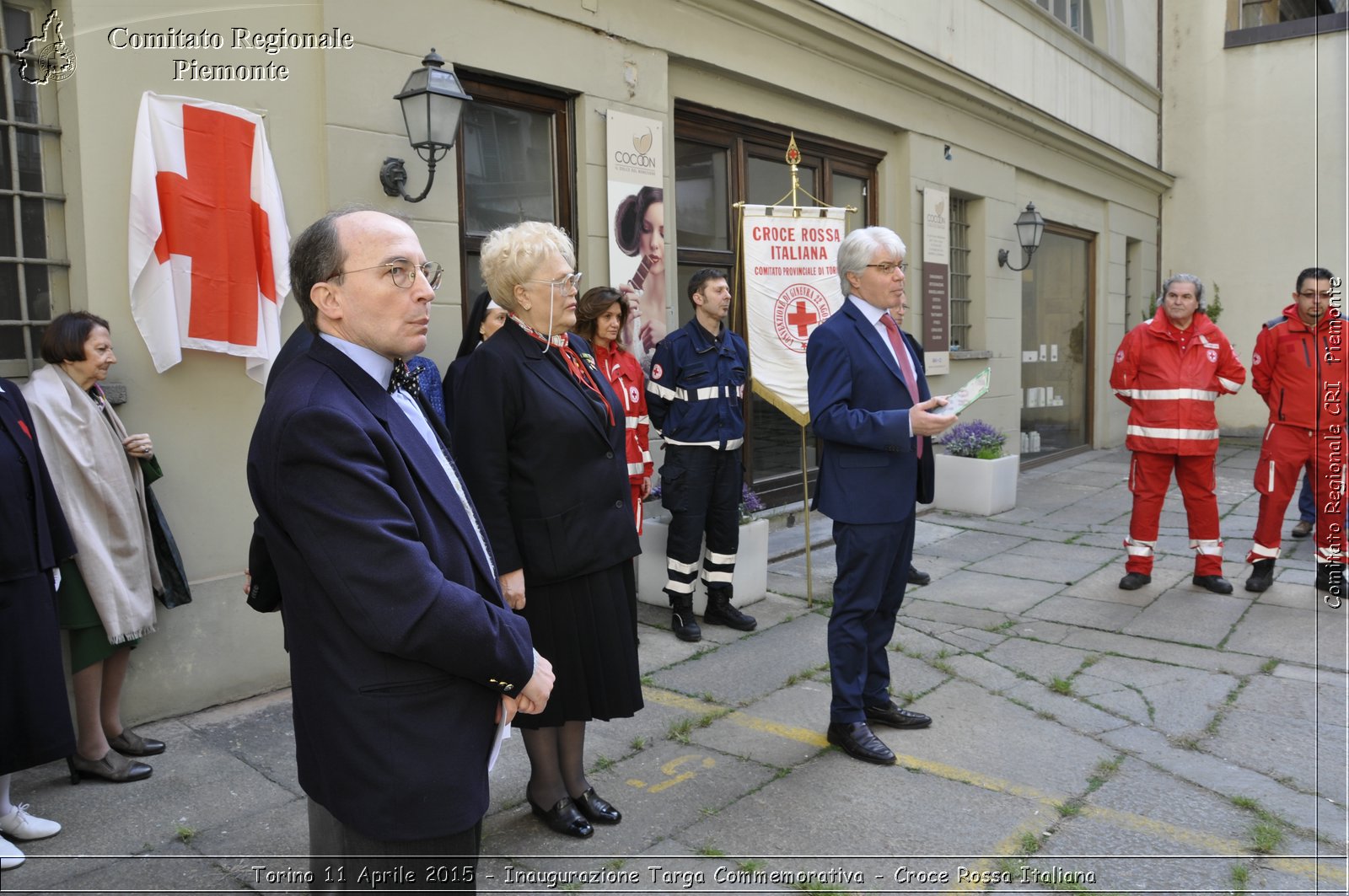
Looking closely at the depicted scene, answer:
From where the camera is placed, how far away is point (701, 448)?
5.64m

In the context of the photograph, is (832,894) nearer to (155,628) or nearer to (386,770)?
(386,770)

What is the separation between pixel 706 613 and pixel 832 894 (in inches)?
116

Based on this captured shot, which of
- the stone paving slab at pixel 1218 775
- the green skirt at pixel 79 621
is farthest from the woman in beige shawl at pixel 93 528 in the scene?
the stone paving slab at pixel 1218 775

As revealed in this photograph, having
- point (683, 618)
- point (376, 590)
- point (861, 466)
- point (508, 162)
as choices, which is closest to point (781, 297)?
point (508, 162)

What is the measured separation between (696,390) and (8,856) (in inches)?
147

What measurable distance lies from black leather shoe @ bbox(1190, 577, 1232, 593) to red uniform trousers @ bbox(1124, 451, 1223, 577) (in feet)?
0.09

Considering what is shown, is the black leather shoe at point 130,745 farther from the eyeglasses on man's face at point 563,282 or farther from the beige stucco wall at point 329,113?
the eyeglasses on man's face at point 563,282

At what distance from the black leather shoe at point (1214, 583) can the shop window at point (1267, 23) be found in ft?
37.6

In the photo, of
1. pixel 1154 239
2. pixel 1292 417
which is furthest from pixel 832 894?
pixel 1154 239

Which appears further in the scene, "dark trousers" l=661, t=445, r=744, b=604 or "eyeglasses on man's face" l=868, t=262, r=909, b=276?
"dark trousers" l=661, t=445, r=744, b=604

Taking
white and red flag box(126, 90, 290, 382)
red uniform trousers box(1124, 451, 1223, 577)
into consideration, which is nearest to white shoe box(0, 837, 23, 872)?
white and red flag box(126, 90, 290, 382)

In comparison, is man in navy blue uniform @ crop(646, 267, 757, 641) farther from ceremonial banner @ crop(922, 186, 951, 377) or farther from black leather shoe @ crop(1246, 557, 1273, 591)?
ceremonial banner @ crop(922, 186, 951, 377)

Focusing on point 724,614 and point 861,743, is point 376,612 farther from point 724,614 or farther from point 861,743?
point 724,614

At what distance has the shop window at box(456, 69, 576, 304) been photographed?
574 cm
